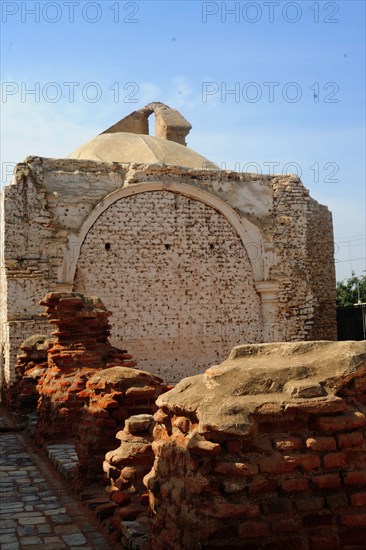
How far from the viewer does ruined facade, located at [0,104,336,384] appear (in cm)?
1412

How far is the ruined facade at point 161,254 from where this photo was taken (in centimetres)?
1412

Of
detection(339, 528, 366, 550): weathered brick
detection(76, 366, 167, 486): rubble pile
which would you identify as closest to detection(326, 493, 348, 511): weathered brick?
detection(339, 528, 366, 550): weathered brick

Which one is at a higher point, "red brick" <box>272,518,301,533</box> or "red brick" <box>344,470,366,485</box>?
"red brick" <box>344,470,366,485</box>

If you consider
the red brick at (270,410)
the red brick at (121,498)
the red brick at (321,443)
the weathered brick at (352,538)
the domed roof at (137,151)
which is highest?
Result: the domed roof at (137,151)

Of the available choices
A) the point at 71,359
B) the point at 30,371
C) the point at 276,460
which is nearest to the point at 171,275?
the point at 30,371

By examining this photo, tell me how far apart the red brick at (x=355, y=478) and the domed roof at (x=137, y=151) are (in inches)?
539

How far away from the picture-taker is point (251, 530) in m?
3.26

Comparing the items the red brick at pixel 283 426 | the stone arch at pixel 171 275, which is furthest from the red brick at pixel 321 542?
the stone arch at pixel 171 275

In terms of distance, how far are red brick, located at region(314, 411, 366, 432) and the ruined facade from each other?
10.9m

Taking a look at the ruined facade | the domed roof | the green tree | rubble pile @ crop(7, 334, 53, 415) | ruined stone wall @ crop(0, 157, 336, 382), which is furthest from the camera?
the green tree

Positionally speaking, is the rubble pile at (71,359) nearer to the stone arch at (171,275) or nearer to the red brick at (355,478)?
the stone arch at (171,275)

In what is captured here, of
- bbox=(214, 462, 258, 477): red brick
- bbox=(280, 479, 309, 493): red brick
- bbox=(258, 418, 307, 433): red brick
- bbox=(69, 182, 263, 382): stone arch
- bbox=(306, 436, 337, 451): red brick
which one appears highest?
bbox=(69, 182, 263, 382): stone arch

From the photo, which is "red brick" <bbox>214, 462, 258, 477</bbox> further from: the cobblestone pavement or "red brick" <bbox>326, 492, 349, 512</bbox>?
the cobblestone pavement

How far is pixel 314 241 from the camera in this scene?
60.9 feet
